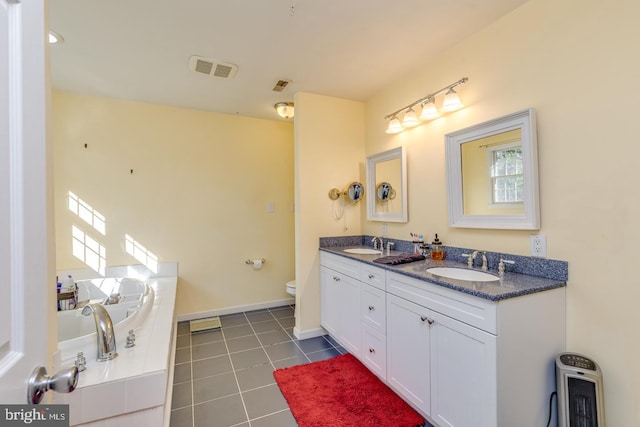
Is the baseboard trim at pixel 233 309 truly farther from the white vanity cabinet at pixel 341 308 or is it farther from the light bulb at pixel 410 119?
the light bulb at pixel 410 119

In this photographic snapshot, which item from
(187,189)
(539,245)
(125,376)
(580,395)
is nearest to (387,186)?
(539,245)

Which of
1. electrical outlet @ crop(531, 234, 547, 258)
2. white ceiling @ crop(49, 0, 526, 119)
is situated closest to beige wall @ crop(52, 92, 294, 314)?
white ceiling @ crop(49, 0, 526, 119)

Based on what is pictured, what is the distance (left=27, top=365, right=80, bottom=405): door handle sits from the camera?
1.87 feet

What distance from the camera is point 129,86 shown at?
2.73m

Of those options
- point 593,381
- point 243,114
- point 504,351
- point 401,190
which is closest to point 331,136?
point 401,190

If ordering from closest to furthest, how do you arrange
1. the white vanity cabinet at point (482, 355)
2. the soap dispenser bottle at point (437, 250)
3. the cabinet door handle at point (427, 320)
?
the white vanity cabinet at point (482, 355)
the cabinet door handle at point (427, 320)
the soap dispenser bottle at point (437, 250)

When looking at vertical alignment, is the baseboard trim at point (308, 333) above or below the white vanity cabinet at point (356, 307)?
below

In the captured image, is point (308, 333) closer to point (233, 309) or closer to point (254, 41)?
point (233, 309)

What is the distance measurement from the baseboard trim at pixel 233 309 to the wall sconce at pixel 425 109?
2.57 metres

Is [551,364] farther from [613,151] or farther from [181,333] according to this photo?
[181,333]

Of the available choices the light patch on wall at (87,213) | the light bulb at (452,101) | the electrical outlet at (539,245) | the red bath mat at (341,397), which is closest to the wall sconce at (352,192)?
the light bulb at (452,101)

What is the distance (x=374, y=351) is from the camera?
211 centimetres

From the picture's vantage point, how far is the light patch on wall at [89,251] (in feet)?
9.50

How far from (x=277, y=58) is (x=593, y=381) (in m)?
2.75
